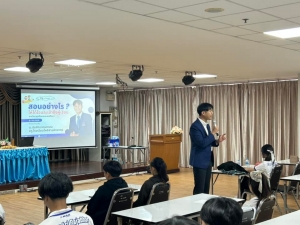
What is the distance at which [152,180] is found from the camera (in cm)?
480

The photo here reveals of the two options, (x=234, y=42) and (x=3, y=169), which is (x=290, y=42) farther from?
(x=3, y=169)

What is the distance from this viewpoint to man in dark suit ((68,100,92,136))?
42.5ft

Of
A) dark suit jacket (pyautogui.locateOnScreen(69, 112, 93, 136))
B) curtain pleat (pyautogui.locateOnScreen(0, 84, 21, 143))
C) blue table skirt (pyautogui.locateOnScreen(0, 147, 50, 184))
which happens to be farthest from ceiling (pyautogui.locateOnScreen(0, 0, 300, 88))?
dark suit jacket (pyautogui.locateOnScreen(69, 112, 93, 136))

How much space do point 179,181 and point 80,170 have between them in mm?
2719

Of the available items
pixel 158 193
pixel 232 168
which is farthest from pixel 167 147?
pixel 158 193

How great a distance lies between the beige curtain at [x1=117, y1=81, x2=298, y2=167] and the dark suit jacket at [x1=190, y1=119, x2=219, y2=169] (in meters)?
6.08

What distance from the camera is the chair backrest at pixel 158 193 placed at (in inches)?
183

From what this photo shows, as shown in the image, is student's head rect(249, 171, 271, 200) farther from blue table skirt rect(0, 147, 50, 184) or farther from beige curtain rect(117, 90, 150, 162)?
beige curtain rect(117, 90, 150, 162)

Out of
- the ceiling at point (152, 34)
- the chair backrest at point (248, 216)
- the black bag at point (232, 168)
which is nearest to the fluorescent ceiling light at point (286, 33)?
the ceiling at point (152, 34)

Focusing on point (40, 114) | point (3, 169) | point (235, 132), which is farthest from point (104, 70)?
point (235, 132)

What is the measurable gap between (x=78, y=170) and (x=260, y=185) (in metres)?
8.00

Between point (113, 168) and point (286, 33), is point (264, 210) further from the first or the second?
point (286, 33)

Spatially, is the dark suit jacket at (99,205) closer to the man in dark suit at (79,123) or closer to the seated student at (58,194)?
the seated student at (58,194)

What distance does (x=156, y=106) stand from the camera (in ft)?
45.8
